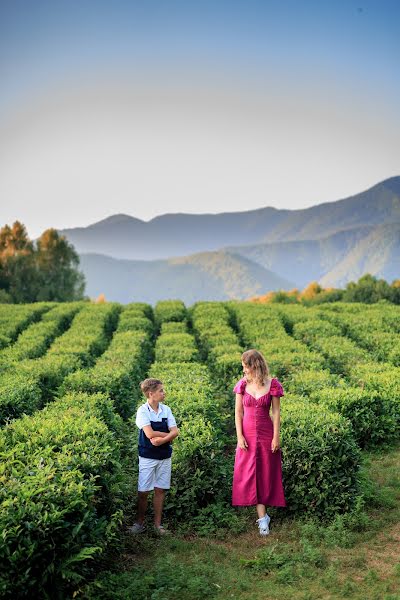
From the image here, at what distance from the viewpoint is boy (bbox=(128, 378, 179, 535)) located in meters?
7.90

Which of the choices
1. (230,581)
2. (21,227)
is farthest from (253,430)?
(21,227)

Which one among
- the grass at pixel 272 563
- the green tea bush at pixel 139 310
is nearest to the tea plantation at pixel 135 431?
the grass at pixel 272 563

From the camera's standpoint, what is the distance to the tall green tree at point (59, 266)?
52.7 meters

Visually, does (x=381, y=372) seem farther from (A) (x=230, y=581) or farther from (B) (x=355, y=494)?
(A) (x=230, y=581)

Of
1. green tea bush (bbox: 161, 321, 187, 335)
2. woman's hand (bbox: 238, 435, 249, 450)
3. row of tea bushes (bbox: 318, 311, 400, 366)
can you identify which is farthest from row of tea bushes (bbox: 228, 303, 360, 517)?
green tea bush (bbox: 161, 321, 187, 335)

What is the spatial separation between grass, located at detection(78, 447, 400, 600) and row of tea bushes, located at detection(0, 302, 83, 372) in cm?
870

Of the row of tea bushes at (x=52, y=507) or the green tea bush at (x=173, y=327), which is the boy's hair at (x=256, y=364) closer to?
the row of tea bushes at (x=52, y=507)

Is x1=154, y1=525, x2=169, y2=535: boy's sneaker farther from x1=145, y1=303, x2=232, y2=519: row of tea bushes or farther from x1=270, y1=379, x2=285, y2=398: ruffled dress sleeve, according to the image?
x1=270, y1=379, x2=285, y2=398: ruffled dress sleeve

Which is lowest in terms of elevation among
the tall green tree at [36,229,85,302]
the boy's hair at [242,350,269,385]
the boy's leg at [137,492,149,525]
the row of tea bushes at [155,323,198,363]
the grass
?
the grass

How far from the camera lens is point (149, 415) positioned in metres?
7.98

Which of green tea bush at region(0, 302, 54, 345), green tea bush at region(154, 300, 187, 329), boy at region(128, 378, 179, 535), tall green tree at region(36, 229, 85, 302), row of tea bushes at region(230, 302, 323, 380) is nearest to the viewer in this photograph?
boy at region(128, 378, 179, 535)

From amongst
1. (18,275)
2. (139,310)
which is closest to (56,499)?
(139,310)

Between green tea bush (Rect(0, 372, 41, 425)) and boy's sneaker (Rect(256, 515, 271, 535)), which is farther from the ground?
green tea bush (Rect(0, 372, 41, 425))

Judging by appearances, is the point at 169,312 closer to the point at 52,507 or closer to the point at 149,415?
the point at 149,415
